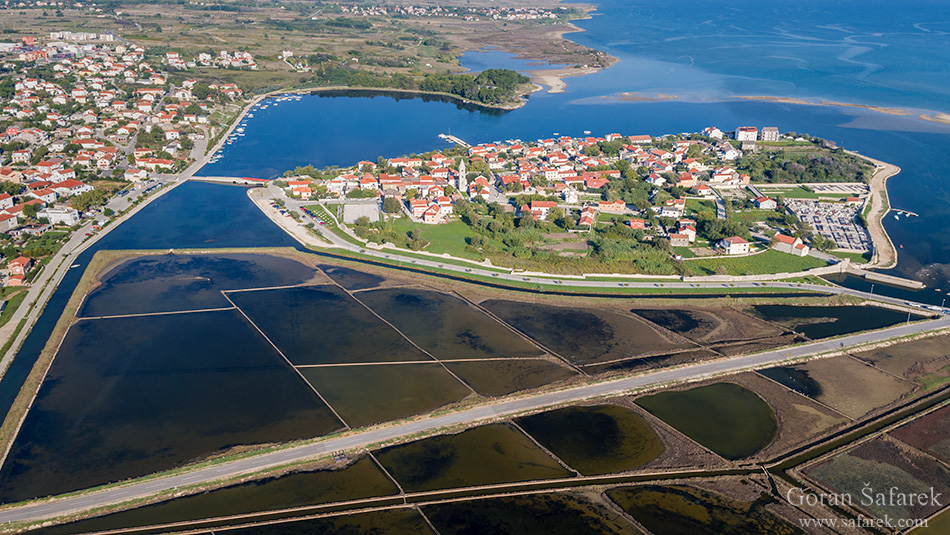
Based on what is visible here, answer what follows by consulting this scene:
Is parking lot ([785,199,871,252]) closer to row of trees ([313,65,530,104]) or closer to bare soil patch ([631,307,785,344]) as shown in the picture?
bare soil patch ([631,307,785,344])

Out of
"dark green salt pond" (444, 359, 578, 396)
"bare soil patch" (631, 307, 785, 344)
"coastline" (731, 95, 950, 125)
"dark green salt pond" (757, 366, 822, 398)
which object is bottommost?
"dark green salt pond" (444, 359, 578, 396)

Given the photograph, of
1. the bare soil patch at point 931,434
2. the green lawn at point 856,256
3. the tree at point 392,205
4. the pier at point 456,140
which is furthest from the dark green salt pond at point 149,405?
the pier at point 456,140

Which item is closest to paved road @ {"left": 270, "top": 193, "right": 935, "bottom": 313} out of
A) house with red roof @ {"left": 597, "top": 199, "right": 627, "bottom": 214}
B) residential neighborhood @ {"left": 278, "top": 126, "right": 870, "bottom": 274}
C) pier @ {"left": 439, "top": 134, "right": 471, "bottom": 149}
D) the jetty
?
residential neighborhood @ {"left": 278, "top": 126, "right": 870, "bottom": 274}

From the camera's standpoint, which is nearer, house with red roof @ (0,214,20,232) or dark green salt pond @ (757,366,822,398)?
dark green salt pond @ (757,366,822,398)

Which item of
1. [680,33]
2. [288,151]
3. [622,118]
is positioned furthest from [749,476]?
[680,33]

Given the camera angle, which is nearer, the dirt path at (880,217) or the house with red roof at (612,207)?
the dirt path at (880,217)

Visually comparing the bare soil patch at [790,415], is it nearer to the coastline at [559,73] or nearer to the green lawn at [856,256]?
the green lawn at [856,256]
